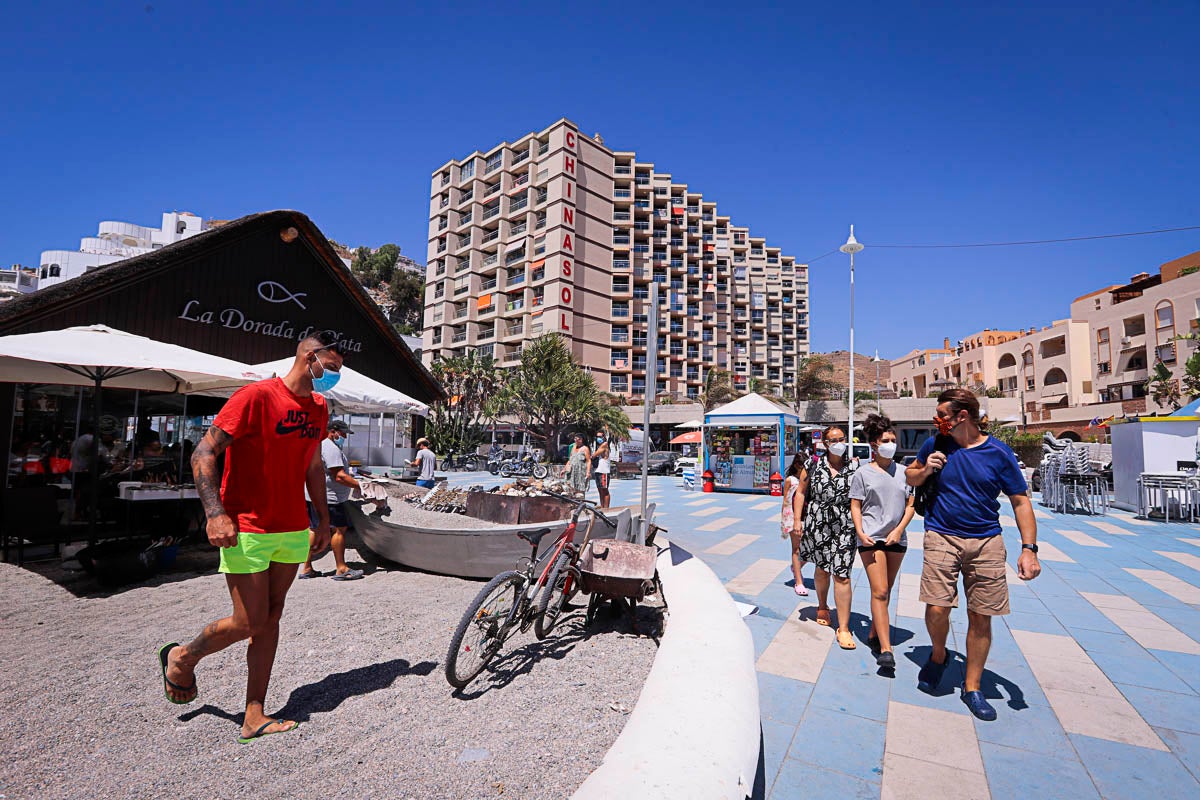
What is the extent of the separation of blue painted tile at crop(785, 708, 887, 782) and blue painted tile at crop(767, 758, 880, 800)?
Answer: 57mm

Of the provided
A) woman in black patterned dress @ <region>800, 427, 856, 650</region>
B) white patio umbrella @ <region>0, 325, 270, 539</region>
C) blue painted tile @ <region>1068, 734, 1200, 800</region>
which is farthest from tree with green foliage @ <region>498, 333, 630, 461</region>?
blue painted tile @ <region>1068, 734, 1200, 800</region>

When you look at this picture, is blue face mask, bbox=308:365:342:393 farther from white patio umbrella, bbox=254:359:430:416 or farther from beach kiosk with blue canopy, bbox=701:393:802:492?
beach kiosk with blue canopy, bbox=701:393:802:492

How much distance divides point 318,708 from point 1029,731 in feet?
11.7

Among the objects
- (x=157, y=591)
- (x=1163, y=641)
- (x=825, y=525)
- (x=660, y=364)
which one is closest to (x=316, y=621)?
(x=157, y=591)

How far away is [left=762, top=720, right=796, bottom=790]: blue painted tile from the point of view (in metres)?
2.33

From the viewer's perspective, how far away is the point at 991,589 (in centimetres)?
285

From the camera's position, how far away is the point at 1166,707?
2934 millimetres

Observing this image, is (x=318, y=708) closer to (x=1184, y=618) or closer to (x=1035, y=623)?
(x=1035, y=623)

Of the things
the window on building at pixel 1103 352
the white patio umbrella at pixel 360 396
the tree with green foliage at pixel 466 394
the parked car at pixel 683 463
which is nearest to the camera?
the white patio umbrella at pixel 360 396

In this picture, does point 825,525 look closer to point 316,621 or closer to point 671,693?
point 671,693

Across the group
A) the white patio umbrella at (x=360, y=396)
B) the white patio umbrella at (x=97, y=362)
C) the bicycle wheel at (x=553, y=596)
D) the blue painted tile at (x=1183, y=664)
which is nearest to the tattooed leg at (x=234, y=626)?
the bicycle wheel at (x=553, y=596)

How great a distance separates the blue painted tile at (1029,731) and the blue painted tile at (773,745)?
915mm

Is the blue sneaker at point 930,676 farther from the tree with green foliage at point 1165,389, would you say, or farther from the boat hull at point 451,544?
the tree with green foliage at point 1165,389

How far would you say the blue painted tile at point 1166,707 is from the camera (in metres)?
2.74
